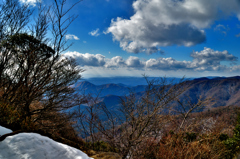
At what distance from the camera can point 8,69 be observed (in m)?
7.36

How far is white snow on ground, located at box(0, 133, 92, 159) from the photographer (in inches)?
94.1

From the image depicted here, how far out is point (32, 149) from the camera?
8.35 ft

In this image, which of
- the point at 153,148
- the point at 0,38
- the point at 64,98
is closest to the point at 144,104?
the point at 153,148

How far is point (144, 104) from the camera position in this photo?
6551mm

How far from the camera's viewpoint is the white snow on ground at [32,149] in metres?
2.39

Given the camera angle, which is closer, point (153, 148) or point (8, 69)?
point (153, 148)

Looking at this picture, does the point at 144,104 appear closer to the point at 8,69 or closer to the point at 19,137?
the point at 19,137

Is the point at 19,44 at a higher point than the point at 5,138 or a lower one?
higher

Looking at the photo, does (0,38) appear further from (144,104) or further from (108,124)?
(144,104)

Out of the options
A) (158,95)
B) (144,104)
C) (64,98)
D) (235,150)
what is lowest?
(235,150)

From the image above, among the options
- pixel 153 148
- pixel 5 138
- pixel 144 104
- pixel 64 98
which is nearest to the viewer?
pixel 5 138

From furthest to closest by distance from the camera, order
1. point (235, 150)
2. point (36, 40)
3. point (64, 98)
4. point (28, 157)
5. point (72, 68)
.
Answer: point (72, 68) < point (64, 98) < point (235, 150) < point (36, 40) < point (28, 157)

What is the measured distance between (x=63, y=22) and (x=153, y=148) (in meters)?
6.28

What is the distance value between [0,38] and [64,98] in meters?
4.96
